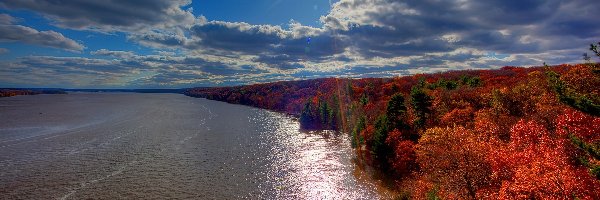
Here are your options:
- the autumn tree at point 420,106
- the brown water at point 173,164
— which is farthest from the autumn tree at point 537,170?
the autumn tree at point 420,106

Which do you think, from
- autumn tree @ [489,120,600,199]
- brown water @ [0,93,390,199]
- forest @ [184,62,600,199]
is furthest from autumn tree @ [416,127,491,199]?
brown water @ [0,93,390,199]

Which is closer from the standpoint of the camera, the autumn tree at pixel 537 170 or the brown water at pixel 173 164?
the autumn tree at pixel 537 170

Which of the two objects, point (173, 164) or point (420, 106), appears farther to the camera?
point (420, 106)

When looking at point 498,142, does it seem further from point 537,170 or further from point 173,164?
point 173,164

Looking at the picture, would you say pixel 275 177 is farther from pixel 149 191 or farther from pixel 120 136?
pixel 120 136

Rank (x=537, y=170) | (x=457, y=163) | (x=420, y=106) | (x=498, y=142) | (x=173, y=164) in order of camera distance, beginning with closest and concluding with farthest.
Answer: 1. (x=537, y=170)
2. (x=457, y=163)
3. (x=498, y=142)
4. (x=173, y=164)
5. (x=420, y=106)

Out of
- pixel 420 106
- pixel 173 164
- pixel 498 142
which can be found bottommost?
pixel 173 164

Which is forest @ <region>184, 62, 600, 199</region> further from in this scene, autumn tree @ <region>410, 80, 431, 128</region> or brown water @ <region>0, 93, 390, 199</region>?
brown water @ <region>0, 93, 390, 199</region>

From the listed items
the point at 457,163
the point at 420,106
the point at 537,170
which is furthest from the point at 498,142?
the point at 420,106

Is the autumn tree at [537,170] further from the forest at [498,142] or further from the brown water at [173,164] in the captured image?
the brown water at [173,164]
